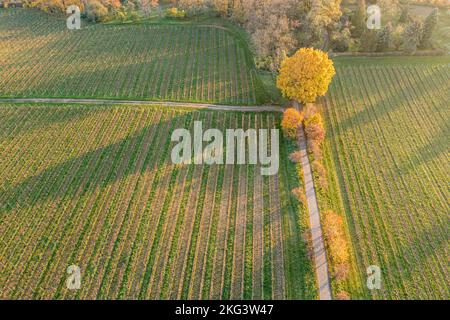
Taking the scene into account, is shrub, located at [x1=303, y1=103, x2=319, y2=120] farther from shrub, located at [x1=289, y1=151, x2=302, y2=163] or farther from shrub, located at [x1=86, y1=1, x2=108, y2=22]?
shrub, located at [x1=86, y1=1, x2=108, y2=22]

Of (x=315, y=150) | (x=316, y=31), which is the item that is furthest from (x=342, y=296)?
(x=316, y=31)

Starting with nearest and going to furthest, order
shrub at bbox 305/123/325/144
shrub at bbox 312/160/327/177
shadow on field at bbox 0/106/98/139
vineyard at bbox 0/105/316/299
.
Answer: vineyard at bbox 0/105/316/299
shrub at bbox 312/160/327/177
shrub at bbox 305/123/325/144
shadow on field at bbox 0/106/98/139

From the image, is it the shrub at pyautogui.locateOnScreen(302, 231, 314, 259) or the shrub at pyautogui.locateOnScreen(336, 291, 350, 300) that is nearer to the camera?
the shrub at pyautogui.locateOnScreen(336, 291, 350, 300)

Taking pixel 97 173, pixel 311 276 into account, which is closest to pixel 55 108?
pixel 97 173

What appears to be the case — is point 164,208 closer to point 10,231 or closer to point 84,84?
point 10,231

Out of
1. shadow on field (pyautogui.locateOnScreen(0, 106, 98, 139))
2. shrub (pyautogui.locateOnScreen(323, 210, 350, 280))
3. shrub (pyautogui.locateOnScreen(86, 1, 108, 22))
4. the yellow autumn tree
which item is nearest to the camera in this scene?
shrub (pyautogui.locateOnScreen(323, 210, 350, 280))

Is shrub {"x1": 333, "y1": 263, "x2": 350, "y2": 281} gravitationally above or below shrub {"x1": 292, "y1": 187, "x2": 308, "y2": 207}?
below

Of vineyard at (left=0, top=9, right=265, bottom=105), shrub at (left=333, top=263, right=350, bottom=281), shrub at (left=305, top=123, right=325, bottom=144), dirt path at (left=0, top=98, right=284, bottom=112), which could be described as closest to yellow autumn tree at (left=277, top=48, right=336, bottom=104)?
dirt path at (left=0, top=98, right=284, bottom=112)

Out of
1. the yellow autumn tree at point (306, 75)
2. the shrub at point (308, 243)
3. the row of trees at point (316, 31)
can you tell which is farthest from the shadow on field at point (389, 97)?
the shrub at point (308, 243)

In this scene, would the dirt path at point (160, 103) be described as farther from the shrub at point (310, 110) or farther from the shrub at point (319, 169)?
the shrub at point (319, 169)
